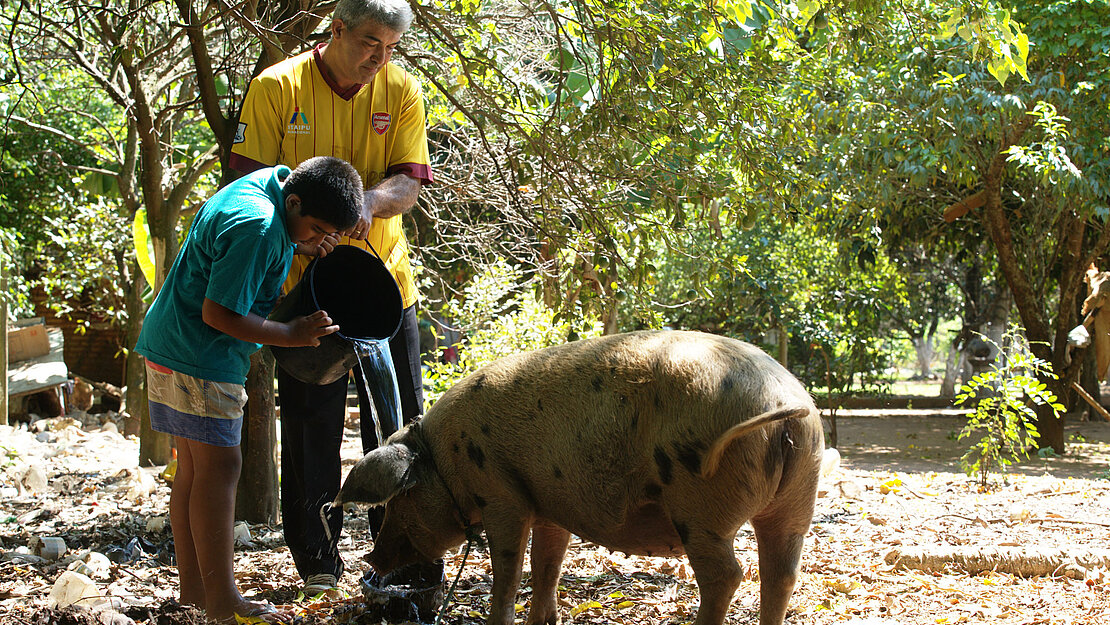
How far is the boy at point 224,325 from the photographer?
10.2 ft

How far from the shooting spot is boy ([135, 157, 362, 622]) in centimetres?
311

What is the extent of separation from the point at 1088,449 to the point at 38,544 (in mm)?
12849

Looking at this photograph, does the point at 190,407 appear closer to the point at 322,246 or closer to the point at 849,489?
the point at 322,246

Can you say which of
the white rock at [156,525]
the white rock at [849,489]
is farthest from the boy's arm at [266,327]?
the white rock at [849,489]

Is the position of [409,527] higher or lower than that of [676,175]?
lower

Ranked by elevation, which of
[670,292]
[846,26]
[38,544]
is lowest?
[38,544]

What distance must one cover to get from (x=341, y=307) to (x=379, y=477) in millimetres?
721

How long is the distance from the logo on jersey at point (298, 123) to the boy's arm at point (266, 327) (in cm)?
102

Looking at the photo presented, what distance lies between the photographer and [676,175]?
195 inches

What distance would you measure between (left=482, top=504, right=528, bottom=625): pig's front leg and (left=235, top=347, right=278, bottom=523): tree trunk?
235cm

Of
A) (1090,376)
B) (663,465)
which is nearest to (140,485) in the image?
(663,465)

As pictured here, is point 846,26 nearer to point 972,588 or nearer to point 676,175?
point 676,175

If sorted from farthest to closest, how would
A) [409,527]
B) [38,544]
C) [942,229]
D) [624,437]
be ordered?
[942,229]
[38,544]
[409,527]
[624,437]

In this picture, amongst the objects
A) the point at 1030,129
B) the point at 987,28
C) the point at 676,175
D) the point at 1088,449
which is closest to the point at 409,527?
the point at 676,175
